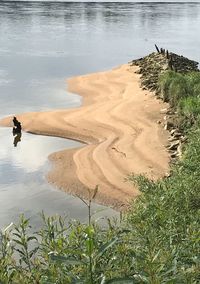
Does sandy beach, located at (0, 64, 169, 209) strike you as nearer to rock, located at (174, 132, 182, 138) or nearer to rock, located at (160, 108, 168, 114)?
rock, located at (160, 108, 168, 114)

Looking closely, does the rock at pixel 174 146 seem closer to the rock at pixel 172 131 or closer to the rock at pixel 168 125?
the rock at pixel 172 131

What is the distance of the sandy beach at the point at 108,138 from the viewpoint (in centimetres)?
2105

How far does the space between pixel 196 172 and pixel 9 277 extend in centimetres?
927

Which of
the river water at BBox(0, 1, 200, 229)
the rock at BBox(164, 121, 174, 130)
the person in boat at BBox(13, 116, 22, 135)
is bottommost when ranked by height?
the river water at BBox(0, 1, 200, 229)

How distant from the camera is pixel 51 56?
5650cm

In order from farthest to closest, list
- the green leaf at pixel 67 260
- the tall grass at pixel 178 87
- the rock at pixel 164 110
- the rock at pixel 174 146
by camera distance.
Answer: the rock at pixel 164 110
the tall grass at pixel 178 87
the rock at pixel 174 146
the green leaf at pixel 67 260

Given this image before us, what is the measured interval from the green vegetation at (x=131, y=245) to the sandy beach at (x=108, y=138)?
5523 mm

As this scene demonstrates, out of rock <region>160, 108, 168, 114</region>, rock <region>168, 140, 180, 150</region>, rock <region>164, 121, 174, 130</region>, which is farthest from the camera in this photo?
rock <region>160, 108, 168, 114</region>

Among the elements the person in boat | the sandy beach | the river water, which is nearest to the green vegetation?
the river water

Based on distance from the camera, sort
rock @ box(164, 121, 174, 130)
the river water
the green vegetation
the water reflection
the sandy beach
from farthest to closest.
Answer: the water reflection
rock @ box(164, 121, 174, 130)
the sandy beach
the river water
the green vegetation

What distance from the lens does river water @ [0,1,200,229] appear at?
67.7 feet

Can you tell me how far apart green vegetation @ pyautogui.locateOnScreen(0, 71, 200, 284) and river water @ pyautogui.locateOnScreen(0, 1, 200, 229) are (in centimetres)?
536

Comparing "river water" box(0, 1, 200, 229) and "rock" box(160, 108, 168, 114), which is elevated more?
"rock" box(160, 108, 168, 114)

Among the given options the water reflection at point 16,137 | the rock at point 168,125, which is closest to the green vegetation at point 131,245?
the rock at point 168,125
